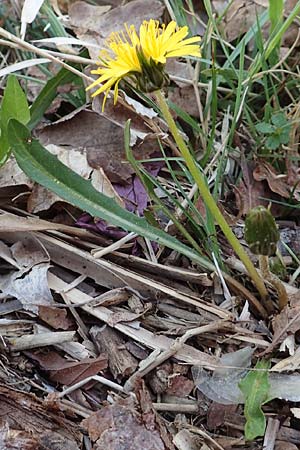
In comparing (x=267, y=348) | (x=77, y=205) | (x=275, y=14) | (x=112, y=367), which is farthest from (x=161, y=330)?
(x=275, y=14)

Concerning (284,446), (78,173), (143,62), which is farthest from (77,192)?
(284,446)

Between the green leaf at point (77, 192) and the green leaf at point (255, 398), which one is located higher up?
the green leaf at point (77, 192)

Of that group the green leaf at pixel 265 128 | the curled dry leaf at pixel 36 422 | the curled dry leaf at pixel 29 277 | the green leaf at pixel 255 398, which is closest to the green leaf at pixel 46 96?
the curled dry leaf at pixel 29 277

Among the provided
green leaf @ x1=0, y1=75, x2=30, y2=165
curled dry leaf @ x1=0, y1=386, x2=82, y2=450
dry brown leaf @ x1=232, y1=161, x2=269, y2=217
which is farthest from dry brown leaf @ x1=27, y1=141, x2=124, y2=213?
curled dry leaf @ x1=0, y1=386, x2=82, y2=450

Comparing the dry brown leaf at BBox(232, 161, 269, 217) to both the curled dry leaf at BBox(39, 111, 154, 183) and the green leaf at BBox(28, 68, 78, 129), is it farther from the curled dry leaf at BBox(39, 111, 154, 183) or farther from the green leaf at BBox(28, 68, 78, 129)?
the green leaf at BBox(28, 68, 78, 129)

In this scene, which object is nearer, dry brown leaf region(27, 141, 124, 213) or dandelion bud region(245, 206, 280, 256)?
dandelion bud region(245, 206, 280, 256)

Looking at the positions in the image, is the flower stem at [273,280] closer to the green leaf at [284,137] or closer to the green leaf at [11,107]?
the green leaf at [284,137]
